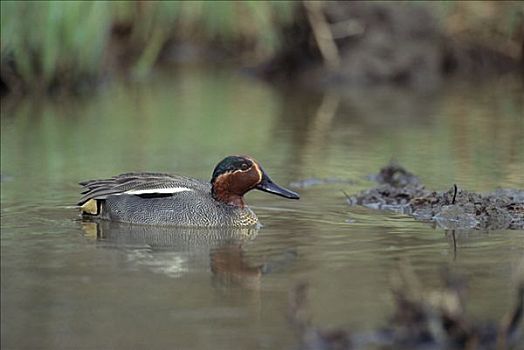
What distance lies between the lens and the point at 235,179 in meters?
8.55

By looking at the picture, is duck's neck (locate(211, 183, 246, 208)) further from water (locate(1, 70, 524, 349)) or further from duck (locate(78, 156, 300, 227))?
water (locate(1, 70, 524, 349))

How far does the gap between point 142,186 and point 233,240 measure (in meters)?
0.81

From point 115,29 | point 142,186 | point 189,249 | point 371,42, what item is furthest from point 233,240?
point 115,29

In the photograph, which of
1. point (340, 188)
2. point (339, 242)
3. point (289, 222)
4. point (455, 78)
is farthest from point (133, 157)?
point (455, 78)

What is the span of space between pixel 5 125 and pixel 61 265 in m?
7.54

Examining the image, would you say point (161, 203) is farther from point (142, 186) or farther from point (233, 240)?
point (233, 240)

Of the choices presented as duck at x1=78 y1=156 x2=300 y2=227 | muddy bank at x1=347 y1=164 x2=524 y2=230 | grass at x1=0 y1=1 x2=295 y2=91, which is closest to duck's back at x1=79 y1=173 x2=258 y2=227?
duck at x1=78 y1=156 x2=300 y2=227

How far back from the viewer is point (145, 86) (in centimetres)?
2050

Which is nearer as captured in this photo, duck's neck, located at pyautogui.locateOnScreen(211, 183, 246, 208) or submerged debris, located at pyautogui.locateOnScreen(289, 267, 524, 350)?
submerged debris, located at pyautogui.locateOnScreen(289, 267, 524, 350)

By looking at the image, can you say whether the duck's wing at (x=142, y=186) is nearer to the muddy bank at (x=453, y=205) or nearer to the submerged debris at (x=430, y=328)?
the muddy bank at (x=453, y=205)

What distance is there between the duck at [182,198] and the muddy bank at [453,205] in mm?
848

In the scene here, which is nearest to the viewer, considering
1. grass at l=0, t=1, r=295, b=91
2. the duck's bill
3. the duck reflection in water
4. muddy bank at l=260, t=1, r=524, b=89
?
the duck reflection in water

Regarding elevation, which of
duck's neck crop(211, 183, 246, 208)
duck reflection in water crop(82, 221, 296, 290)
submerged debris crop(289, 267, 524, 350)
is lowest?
submerged debris crop(289, 267, 524, 350)

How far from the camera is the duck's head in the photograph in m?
8.55
